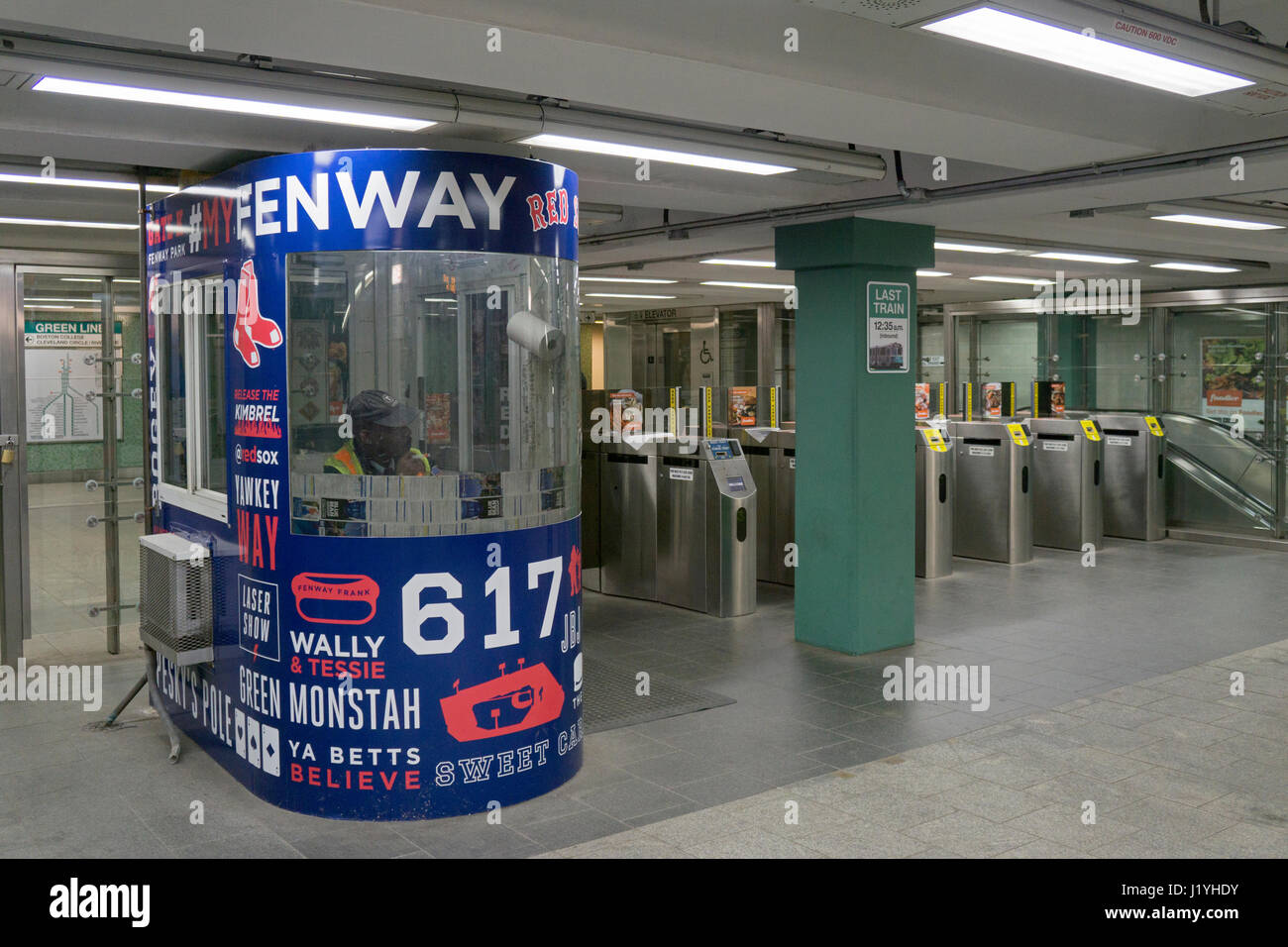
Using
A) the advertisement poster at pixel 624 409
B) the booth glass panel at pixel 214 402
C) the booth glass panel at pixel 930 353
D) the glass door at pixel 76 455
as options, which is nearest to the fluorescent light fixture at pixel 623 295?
the advertisement poster at pixel 624 409

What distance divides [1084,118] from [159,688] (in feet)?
16.3

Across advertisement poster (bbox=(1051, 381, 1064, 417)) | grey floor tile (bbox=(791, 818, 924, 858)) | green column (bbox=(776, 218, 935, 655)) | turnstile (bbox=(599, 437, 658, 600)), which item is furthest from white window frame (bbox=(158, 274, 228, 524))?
advertisement poster (bbox=(1051, 381, 1064, 417))

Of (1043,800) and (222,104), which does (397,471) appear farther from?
(1043,800)

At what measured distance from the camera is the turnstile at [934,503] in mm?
9531

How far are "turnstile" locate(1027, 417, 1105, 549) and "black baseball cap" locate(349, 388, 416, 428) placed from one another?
8546 mm

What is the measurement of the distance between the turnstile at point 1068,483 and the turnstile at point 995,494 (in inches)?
→ 24.4

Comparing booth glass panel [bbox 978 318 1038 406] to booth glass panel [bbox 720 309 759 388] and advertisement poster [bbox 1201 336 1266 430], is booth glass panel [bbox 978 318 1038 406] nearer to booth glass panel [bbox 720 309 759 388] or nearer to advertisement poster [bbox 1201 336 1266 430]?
advertisement poster [bbox 1201 336 1266 430]

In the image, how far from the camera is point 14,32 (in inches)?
130

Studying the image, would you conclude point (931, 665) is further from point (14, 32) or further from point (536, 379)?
point (14, 32)

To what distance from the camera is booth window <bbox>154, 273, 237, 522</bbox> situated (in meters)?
4.80

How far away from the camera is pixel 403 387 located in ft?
13.9

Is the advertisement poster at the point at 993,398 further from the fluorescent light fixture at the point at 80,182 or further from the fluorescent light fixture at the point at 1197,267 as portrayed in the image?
the fluorescent light fixture at the point at 80,182
